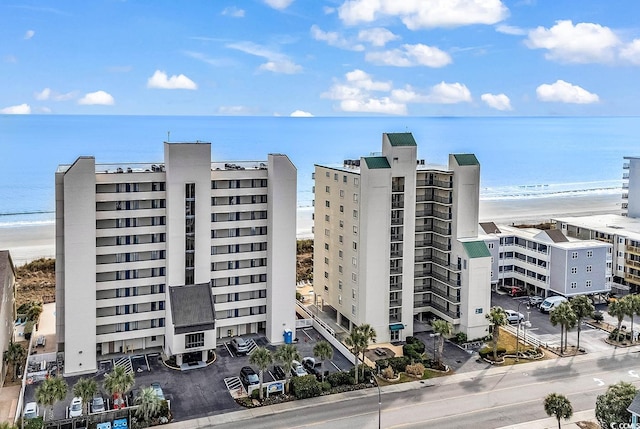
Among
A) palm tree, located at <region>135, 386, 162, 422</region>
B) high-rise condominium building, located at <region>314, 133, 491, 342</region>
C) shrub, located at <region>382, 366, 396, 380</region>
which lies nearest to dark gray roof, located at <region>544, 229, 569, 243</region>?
high-rise condominium building, located at <region>314, 133, 491, 342</region>

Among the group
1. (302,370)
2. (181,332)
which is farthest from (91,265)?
Answer: (302,370)

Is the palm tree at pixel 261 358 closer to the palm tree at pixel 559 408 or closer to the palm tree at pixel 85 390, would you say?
the palm tree at pixel 85 390

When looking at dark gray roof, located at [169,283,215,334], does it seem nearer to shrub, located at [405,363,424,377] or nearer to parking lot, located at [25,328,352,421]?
parking lot, located at [25,328,352,421]

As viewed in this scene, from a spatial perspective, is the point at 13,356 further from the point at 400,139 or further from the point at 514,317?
the point at 514,317

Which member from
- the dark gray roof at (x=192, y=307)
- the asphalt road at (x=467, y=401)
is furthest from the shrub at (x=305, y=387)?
the dark gray roof at (x=192, y=307)

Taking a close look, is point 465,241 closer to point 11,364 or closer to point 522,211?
point 11,364

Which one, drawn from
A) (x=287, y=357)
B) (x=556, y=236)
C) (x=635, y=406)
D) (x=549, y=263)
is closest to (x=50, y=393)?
(x=287, y=357)
